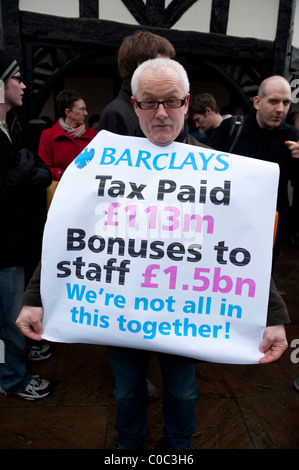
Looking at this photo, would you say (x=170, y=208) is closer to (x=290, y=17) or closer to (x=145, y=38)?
(x=145, y=38)

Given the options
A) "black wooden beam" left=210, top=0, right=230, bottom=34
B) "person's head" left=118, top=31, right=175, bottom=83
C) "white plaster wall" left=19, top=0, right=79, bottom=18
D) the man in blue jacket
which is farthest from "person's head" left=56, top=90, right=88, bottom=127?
"black wooden beam" left=210, top=0, right=230, bottom=34

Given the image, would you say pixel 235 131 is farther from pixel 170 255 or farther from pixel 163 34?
pixel 163 34

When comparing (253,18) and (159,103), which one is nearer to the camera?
(159,103)

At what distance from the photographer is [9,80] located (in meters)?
2.02

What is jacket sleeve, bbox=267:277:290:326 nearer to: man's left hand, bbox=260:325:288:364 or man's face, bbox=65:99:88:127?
man's left hand, bbox=260:325:288:364

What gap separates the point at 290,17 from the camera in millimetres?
4910

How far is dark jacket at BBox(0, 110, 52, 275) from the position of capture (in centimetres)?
192

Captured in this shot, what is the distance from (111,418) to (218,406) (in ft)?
2.17

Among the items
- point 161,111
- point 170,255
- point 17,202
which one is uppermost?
point 161,111

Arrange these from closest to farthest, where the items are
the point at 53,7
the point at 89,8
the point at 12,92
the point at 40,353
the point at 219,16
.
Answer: the point at 12,92, the point at 40,353, the point at 53,7, the point at 89,8, the point at 219,16

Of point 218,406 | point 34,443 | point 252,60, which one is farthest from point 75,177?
point 252,60

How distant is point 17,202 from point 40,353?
4.25 ft

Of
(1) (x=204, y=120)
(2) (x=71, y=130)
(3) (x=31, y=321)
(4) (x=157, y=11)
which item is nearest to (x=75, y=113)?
(2) (x=71, y=130)

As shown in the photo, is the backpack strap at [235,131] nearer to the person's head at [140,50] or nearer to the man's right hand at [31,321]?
the person's head at [140,50]
